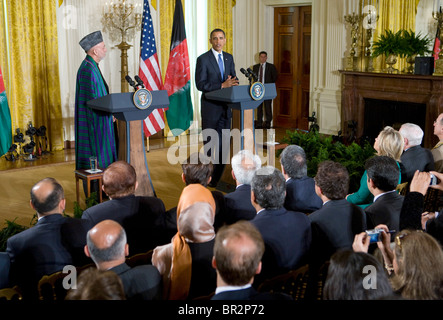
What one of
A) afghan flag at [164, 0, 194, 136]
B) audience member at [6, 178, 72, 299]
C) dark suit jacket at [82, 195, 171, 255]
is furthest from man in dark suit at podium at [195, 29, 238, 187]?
audience member at [6, 178, 72, 299]

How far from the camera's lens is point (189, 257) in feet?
8.44

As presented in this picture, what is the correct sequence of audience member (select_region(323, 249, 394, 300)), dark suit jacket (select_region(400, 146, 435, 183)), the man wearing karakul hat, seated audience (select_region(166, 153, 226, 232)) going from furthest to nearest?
1. the man wearing karakul hat
2. dark suit jacket (select_region(400, 146, 435, 183))
3. seated audience (select_region(166, 153, 226, 232))
4. audience member (select_region(323, 249, 394, 300))

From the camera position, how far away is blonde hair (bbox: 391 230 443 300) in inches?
79.7

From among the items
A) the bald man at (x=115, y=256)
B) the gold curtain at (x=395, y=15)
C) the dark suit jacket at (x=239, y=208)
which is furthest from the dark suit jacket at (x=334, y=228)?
the gold curtain at (x=395, y=15)

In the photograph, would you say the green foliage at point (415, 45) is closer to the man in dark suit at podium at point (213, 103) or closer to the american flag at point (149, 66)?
the man in dark suit at podium at point (213, 103)

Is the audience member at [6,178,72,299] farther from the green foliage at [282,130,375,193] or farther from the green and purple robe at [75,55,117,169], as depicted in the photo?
the green foliage at [282,130,375,193]

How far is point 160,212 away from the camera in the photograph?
11.1 ft

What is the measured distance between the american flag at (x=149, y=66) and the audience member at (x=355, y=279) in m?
6.53

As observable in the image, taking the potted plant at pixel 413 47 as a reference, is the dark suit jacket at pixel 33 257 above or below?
below

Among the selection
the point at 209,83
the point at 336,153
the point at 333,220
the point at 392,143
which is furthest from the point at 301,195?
the point at 209,83

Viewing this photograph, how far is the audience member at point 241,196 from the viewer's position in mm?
3523

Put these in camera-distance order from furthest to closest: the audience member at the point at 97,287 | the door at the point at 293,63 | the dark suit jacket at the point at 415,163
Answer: the door at the point at 293,63 < the dark suit jacket at the point at 415,163 < the audience member at the point at 97,287

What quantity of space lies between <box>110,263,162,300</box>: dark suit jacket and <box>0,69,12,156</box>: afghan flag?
18.9 ft
